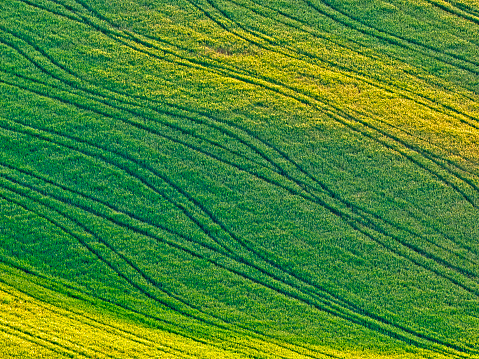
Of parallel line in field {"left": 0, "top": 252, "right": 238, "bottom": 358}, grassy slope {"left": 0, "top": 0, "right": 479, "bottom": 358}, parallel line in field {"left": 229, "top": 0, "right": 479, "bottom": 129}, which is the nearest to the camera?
parallel line in field {"left": 0, "top": 252, "right": 238, "bottom": 358}

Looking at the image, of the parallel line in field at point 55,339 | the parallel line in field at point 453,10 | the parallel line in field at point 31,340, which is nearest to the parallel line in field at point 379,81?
the parallel line in field at point 453,10

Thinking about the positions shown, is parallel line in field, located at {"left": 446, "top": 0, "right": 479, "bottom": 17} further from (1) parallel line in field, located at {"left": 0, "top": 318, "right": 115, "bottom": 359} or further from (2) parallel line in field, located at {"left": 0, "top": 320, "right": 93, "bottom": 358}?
(2) parallel line in field, located at {"left": 0, "top": 320, "right": 93, "bottom": 358}

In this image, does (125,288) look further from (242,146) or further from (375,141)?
(375,141)

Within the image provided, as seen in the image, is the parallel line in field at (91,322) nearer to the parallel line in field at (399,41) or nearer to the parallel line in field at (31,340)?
the parallel line in field at (31,340)

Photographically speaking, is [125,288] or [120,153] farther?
[120,153]

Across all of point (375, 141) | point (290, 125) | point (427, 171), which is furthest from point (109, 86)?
point (427, 171)

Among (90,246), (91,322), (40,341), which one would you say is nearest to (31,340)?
(40,341)

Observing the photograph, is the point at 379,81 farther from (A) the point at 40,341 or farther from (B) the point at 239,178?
(A) the point at 40,341

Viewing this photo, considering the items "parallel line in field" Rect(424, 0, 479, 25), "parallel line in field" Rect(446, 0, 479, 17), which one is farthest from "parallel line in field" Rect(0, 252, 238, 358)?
"parallel line in field" Rect(446, 0, 479, 17)
